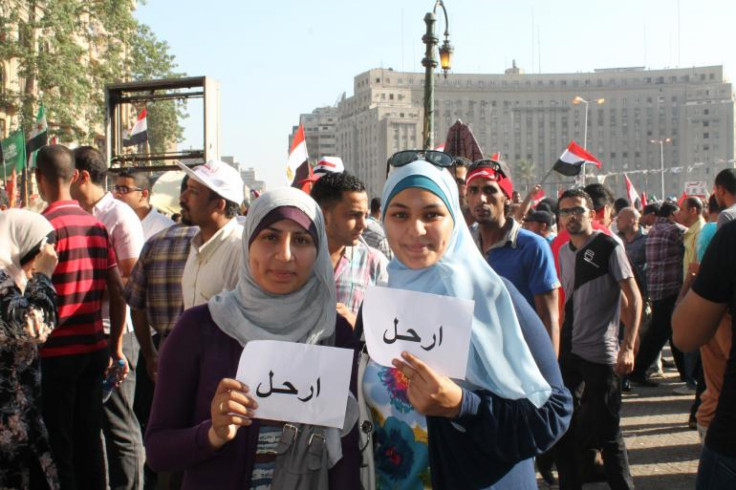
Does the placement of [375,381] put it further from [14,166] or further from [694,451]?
[14,166]

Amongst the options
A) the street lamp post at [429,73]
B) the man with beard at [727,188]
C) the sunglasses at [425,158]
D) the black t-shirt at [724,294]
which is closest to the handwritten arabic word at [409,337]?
the sunglasses at [425,158]

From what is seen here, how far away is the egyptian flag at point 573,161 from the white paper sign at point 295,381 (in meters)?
12.2

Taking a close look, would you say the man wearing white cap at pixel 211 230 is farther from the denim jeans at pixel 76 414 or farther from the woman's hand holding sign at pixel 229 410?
the woman's hand holding sign at pixel 229 410

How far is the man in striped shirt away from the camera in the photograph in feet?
15.2

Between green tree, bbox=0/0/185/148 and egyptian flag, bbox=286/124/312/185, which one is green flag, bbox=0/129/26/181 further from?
green tree, bbox=0/0/185/148

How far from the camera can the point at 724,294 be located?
9.13 ft

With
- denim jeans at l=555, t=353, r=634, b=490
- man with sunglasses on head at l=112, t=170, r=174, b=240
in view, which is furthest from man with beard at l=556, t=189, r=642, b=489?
man with sunglasses on head at l=112, t=170, r=174, b=240

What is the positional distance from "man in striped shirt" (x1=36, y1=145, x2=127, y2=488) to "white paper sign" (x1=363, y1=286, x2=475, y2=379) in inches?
117

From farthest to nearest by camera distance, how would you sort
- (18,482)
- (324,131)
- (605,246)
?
(324,131)
(605,246)
(18,482)

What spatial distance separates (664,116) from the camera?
525 ft

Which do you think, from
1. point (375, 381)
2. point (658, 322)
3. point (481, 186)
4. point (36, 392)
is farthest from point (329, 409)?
point (658, 322)

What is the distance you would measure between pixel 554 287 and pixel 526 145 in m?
162

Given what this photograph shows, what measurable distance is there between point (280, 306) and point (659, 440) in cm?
569

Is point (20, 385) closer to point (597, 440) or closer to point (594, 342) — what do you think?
point (597, 440)
